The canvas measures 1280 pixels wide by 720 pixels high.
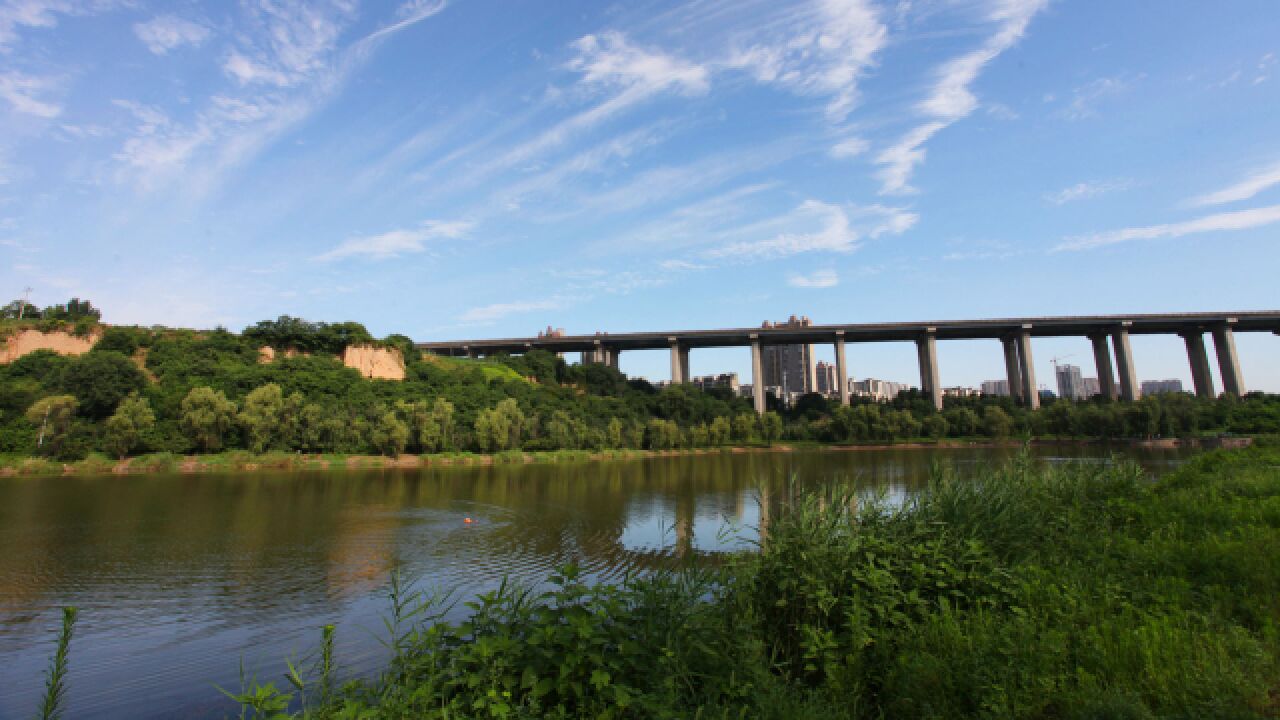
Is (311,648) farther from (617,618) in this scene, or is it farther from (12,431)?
(12,431)

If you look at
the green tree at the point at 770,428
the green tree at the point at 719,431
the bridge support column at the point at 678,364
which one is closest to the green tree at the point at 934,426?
the green tree at the point at 770,428

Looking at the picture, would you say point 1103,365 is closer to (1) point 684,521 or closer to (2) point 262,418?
(1) point 684,521

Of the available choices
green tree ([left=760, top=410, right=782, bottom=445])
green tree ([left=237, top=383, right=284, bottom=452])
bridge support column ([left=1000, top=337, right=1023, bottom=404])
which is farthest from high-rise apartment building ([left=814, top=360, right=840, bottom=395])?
green tree ([left=237, top=383, right=284, bottom=452])

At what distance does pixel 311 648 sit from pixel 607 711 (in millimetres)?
6381

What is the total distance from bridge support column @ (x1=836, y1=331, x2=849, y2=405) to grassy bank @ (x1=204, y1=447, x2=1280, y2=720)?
87.9m

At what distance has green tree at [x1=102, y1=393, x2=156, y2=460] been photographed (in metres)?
40.6

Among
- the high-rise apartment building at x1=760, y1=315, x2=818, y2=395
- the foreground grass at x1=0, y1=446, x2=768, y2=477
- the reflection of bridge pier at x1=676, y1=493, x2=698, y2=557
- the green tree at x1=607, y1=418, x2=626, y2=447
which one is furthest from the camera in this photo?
the high-rise apartment building at x1=760, y1=315, x2=818, y2=395

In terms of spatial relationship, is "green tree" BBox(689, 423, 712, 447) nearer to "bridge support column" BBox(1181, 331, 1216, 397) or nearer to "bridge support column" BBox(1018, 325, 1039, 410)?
"bridge support column" BBox(1018, 325, 1039, 410)

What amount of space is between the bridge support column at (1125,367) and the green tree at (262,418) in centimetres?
10361

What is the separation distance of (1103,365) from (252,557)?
11193cm

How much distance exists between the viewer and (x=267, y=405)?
4681cm

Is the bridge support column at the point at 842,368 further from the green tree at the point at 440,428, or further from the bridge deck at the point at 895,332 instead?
the green tree at the point at 440,428

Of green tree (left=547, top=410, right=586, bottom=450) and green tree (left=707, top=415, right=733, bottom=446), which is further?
green tree (left=707, top=415, right=733, bottom=446)

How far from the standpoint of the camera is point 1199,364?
88312 mm
